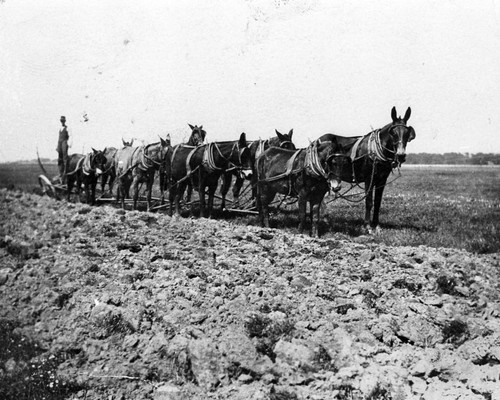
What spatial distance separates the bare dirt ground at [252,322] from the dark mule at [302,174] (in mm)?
1539

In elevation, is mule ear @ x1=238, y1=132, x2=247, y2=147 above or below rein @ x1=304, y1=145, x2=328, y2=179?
above

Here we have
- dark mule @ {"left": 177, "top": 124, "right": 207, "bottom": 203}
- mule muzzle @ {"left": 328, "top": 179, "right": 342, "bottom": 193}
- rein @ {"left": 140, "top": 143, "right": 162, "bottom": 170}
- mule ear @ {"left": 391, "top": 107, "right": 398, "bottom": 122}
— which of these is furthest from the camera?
rein @ {"left": 140, "top": 143, "right": 162, "bottom": 170}

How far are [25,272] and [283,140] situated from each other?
280 inches

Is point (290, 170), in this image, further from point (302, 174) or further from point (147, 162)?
point (147, 162)

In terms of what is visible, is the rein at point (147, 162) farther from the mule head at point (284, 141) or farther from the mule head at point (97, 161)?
the mule head at point (284, 141)

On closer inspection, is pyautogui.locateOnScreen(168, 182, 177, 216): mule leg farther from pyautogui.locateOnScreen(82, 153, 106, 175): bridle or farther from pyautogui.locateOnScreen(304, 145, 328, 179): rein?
pyautogui.locateOnScreen(304, 145, 328, 179): rein

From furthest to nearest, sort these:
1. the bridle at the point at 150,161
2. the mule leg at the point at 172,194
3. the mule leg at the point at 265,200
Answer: the bridle at the point at 150,161 → the mule leg at the point at 172,194 → the mule leg at the point at 265,200

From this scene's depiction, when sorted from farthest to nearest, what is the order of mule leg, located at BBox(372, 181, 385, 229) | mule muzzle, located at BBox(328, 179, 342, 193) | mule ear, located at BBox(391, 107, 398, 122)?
mule leg, located at BBox(372, 181, 385, 229) < mule ear, located at BBox(391, 107, 398, 122) < mule muzzle, located at BBox(328, 179, 342, 193)

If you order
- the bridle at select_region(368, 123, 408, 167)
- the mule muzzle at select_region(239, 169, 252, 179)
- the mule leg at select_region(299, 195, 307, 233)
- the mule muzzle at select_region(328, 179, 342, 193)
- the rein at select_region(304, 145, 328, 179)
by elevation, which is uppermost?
the bridle at select_region(368, 123, 408, 167)

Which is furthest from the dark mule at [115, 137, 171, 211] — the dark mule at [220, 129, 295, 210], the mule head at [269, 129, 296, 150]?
the mule head at [269, 129, 296, 150]

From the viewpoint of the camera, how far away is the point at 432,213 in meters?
12.9

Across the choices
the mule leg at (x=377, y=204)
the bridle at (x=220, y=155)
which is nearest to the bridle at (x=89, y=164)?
the bridle at (x=220, y=155)

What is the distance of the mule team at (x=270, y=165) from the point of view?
1020 centimetres

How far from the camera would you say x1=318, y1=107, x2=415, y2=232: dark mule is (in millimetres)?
10297
